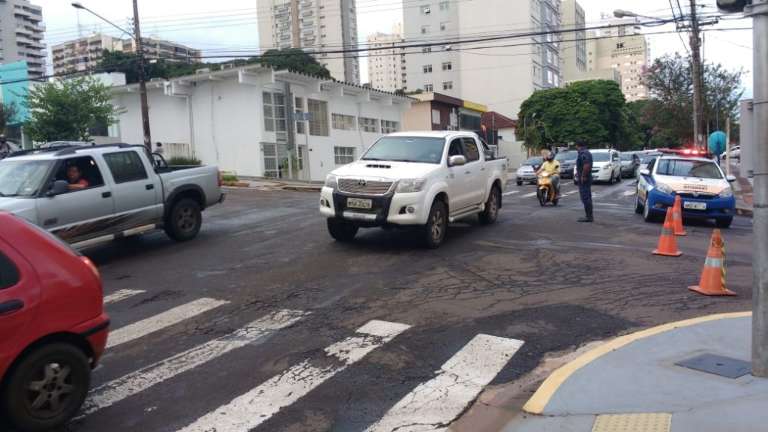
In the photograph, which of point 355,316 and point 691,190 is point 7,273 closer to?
point 355,316

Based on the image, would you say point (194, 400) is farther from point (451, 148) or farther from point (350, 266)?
point (451, 148)

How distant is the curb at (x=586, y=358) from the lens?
14.8ft

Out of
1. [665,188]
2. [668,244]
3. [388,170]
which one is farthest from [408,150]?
[665,188]

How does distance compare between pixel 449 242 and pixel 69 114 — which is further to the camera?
pixel 69 114

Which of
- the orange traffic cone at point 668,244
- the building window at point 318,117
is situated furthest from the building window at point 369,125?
the orange traffic cone at point 668,244

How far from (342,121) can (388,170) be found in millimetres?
30039

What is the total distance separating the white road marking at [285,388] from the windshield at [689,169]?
11303mm

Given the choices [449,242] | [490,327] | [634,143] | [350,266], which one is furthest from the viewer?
[634,143]

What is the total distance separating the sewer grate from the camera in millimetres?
4879

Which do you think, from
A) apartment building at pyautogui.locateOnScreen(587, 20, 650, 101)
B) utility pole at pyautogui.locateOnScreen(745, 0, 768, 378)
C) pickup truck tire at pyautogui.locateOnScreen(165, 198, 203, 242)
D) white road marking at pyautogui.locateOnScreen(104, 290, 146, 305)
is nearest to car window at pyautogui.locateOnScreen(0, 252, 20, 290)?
white road marking at pyautogui.locateOnScreen(104, 290, 146, 305)

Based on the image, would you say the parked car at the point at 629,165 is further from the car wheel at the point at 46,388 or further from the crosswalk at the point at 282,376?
the car wheel at the point at 46,388

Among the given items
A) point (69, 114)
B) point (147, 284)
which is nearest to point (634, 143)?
point (69, 114)

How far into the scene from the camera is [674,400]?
14.4ft

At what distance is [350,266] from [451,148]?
10.8 ft
